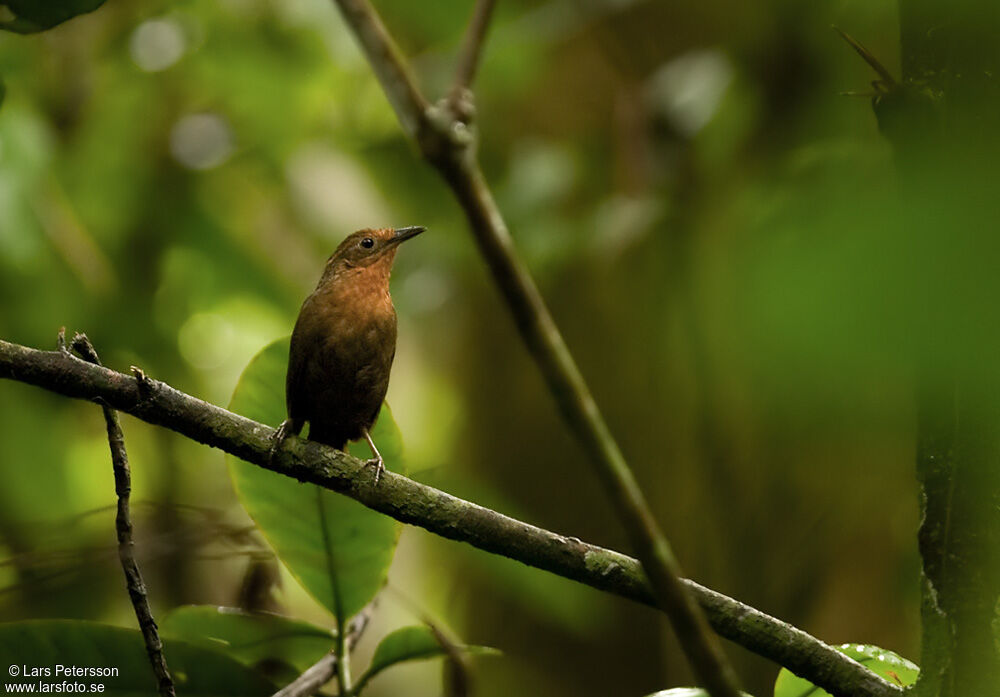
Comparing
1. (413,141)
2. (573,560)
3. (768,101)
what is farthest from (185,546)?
(768,101)

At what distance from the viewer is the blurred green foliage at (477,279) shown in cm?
337

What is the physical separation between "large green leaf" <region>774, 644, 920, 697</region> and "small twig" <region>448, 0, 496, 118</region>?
4.53 feet

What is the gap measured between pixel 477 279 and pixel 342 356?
267 cm

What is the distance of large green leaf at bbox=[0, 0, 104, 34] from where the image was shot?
1495 millimetres

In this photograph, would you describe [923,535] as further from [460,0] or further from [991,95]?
[460,0]

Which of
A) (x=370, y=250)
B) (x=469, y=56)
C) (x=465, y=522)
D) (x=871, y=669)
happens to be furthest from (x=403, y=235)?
(x=469, y=56)

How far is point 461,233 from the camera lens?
4.20 meters

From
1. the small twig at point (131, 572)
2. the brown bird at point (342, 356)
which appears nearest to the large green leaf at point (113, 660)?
the small twig at point (131, 572)

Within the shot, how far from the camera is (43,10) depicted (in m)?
1.50

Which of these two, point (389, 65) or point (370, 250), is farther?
point (370, 250)

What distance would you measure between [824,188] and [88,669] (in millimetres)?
1847

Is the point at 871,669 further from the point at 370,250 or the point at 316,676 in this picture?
the point at 370,250

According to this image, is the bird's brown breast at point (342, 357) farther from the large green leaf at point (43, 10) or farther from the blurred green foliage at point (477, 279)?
the large green leaf at point (43, 10)

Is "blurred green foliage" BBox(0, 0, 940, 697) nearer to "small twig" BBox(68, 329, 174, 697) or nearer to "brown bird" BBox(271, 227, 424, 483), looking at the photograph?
"brown bird" BBox(271, 227, 424, 483)
